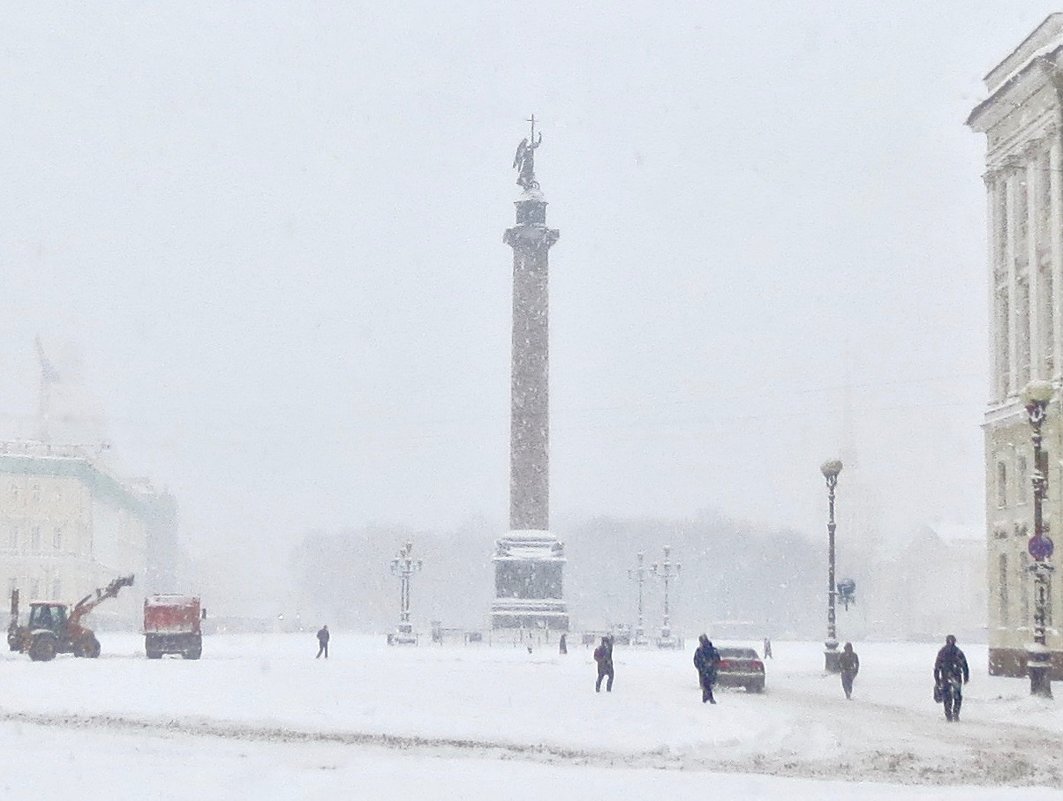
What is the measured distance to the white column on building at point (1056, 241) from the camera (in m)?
47.2

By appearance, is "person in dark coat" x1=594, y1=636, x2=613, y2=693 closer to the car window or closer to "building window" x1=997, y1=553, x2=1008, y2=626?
the car window

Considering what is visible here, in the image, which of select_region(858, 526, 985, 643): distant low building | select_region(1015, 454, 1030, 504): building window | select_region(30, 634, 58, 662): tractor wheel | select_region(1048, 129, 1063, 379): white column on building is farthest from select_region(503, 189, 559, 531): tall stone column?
select_region(858, 526, 985, 643): distant low building

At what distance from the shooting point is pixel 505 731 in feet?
83.7

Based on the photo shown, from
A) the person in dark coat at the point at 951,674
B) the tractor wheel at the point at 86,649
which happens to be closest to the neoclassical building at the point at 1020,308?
the person in dark coat at the point at 951,674

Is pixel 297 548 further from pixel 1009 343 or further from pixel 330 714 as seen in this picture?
pixel 330 714

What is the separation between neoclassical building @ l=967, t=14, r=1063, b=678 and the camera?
47156mm

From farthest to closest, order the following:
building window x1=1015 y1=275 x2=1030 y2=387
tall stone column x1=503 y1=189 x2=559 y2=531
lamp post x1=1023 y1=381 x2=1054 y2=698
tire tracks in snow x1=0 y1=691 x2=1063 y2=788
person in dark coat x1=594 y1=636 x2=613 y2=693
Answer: tall stone column x1=503 y1=189 x2=559 y2=531
building window x1=1015 y1=275 x2=1030 y2=387
person in dark coat x1=594 y1=636 x2=613 y2=693
lamp post x1=1023 y1=381 x2=1054 y2=698
tire tracks in snow x1=0 y1=691 x2=1063 y2=788

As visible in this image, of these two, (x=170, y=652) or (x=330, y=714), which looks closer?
(x=330, y=714)

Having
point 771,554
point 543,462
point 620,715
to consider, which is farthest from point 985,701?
point 771,554

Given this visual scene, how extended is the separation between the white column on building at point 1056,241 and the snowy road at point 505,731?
9.98m

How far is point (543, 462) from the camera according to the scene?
74188mm

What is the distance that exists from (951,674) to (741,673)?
1032 cm

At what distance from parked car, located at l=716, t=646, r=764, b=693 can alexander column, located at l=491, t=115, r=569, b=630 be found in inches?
1266

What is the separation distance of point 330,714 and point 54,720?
4273 millimetres
